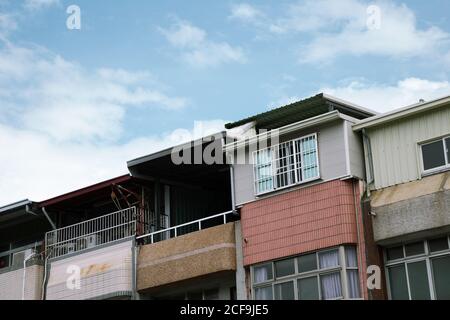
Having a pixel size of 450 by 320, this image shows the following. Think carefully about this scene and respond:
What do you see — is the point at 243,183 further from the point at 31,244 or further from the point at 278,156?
the point at 31,244

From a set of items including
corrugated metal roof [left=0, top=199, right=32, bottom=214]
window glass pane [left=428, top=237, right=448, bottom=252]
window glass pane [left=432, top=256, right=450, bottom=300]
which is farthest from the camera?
corrugated metal roof [left=0, top=199, right=32, bottom=214]

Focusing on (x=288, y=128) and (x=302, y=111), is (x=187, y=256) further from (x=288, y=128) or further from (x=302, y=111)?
(x=302, y=111)

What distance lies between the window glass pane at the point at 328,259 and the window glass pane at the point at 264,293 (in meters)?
1.77

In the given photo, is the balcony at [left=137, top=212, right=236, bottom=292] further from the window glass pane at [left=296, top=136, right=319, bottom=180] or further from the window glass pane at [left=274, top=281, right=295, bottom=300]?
the window glass pane at [left=296, top=136, right=319, bottom=180]

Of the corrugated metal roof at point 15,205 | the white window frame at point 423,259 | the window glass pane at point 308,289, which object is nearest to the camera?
the white window frame at point 423,259

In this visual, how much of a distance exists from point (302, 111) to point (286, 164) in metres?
2.42

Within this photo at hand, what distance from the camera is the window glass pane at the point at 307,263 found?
23.9m

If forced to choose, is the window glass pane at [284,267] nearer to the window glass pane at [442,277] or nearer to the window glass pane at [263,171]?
the window glass pane at [263,171]

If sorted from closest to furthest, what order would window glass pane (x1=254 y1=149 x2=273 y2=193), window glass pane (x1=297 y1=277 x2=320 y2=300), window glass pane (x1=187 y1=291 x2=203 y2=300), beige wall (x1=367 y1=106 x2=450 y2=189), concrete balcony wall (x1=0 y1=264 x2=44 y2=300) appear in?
1. beige wall (x1=367 y1=106 x2=450 y2=189)
2. window glass pane (x1=297 y1=277 x2=320 y2=300)
3. window glass pane (x1=254 y1=149 x2=273 y2=193)
4. window glass pane (x1=187 y1=291 x2=203 y2=300)
5. concrete balcony wall (x1=0 y1=264 x2=44 y2=300)

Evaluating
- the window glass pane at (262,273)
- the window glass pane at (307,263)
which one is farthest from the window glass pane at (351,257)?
the window glass pane at (262,273)

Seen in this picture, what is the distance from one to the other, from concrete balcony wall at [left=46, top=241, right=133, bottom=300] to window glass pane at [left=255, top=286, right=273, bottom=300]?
485 centimetres

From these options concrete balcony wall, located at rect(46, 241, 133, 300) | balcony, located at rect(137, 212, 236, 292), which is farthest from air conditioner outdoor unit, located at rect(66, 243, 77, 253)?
balcony, located at rect(137, 212, 236, 292)

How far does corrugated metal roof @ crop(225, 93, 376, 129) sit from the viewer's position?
87.2 ft

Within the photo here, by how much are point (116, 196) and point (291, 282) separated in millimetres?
8385
